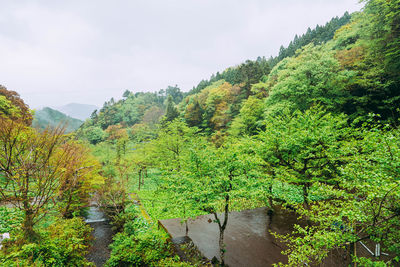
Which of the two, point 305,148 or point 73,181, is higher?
point 305,148

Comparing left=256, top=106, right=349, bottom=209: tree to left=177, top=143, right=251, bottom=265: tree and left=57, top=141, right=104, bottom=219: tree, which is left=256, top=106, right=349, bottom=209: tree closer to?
left=177, top=143, right=251, bottom=265: tree

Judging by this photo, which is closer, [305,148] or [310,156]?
[310,156]

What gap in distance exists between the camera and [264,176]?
9203 millimetres

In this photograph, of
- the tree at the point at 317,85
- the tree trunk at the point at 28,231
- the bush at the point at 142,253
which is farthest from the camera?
the tree at the point at 317,85

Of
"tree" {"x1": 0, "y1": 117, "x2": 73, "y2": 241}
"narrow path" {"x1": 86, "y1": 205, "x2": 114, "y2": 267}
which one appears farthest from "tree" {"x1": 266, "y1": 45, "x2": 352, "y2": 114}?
"tree" {"x1": 0, "y1": 117, "x2": 73, "y2": 241}

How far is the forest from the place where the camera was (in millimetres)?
4562

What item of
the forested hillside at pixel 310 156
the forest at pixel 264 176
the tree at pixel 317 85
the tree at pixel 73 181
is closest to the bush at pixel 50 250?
the forest at pixel 264 176

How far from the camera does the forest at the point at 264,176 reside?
456 centimetres

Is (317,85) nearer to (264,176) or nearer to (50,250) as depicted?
(264,176)

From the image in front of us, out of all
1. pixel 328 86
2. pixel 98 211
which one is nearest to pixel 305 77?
pixel 328 86

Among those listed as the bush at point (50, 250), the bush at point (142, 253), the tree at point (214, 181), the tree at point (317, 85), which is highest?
the tree at point (317, 85)

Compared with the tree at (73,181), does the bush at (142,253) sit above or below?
below

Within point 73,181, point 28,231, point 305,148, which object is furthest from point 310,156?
point 73,181

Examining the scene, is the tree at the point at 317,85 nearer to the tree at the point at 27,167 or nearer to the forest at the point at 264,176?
the forest at the point at 264,176
